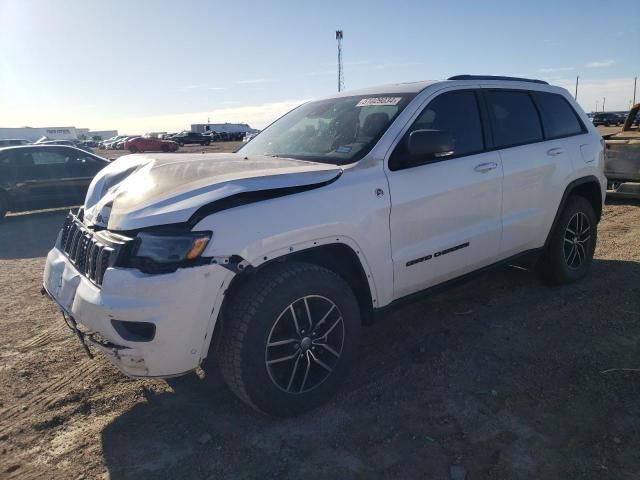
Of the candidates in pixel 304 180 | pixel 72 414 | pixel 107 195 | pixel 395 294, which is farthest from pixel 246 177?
pixel 72 414

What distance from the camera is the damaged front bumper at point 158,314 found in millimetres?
2324

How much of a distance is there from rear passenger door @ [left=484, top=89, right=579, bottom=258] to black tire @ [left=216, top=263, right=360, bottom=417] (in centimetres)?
172

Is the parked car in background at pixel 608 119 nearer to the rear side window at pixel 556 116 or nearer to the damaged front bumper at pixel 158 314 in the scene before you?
the rear side window at pixel 556 116

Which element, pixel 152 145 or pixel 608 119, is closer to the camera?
pixel 152 145

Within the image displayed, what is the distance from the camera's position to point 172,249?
2369mm

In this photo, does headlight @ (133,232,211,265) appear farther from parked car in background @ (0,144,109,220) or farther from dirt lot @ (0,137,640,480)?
parked car in background @ (0,144,109,220)

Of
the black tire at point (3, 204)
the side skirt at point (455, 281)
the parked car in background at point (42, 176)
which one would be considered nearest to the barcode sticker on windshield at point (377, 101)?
the side skirt at point (455, 281)

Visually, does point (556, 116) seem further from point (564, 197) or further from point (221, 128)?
point (221, 128)

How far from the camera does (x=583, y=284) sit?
4.73 metres

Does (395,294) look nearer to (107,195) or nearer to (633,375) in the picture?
(633,375)

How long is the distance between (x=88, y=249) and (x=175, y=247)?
0.75 m

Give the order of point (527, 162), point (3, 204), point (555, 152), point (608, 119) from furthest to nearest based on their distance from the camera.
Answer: point (608, 119) → point (3, 204) → point (555, 152) → point (527, 162)

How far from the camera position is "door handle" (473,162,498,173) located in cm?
356

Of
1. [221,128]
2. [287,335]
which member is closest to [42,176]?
[287,335]
